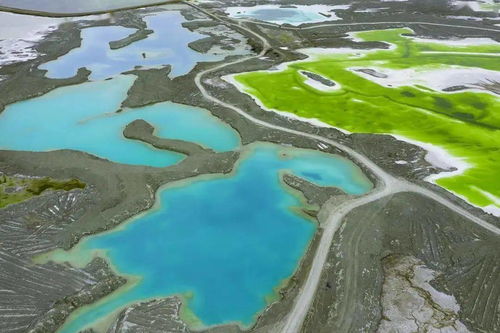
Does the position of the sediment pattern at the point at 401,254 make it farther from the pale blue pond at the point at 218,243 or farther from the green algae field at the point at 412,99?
the green algae field at the point at 412,99

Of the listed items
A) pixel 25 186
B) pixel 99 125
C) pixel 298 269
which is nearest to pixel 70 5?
pixel 99 125

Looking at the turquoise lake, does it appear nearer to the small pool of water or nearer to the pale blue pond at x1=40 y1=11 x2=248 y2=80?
the pale blue pond at x1=40 y1=11 x2=248 y2=80

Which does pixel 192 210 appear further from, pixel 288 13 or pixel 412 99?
pixel 288 13

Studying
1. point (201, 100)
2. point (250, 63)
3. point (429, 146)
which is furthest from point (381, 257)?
point (250, 63)

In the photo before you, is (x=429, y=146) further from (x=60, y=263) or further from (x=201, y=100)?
(x=60, y=263)

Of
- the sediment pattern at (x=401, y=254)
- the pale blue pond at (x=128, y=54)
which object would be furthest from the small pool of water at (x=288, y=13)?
the sediment pattern at (x=401, y=254)

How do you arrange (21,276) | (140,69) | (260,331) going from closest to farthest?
(260,331) < (21,276) < (140,69)
